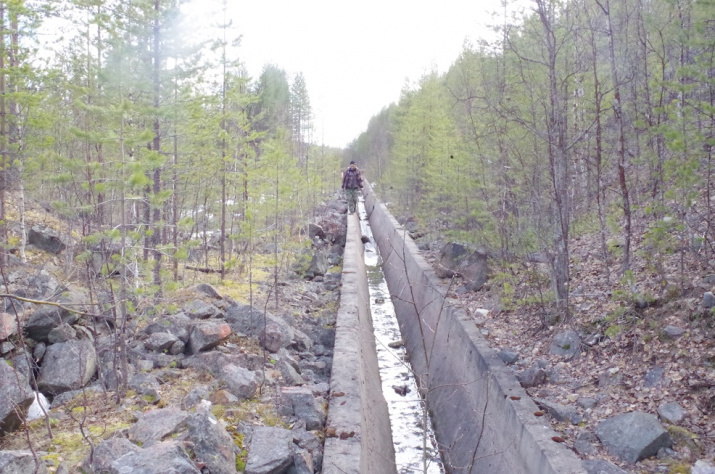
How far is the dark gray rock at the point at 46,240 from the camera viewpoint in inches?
514

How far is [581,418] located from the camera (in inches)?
216

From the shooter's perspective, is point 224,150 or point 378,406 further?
point 224,150

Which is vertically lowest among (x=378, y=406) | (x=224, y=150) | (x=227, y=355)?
(x=378, y=406)

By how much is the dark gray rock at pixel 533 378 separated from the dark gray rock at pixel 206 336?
4268 mm

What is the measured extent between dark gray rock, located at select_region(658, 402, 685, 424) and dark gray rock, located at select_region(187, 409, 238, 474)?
4.18m

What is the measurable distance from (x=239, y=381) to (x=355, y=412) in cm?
151

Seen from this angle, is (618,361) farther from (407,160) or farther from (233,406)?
(407,160)

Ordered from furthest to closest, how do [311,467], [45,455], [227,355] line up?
[227,355], [311,467], [45,455]

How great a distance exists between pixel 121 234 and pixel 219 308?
11.1 feet

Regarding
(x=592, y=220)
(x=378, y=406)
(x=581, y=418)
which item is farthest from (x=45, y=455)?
(x=592, y=220)

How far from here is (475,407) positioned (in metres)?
7.06

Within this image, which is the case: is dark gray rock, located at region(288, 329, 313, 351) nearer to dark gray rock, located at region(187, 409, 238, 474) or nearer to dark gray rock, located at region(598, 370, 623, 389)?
dark gray rock, located at region(187, 409, 238, 474)

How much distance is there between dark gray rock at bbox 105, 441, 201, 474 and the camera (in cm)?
386

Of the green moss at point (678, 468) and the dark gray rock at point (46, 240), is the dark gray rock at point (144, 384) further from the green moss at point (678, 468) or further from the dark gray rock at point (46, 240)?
the dark gray rock at point (46, 240)
